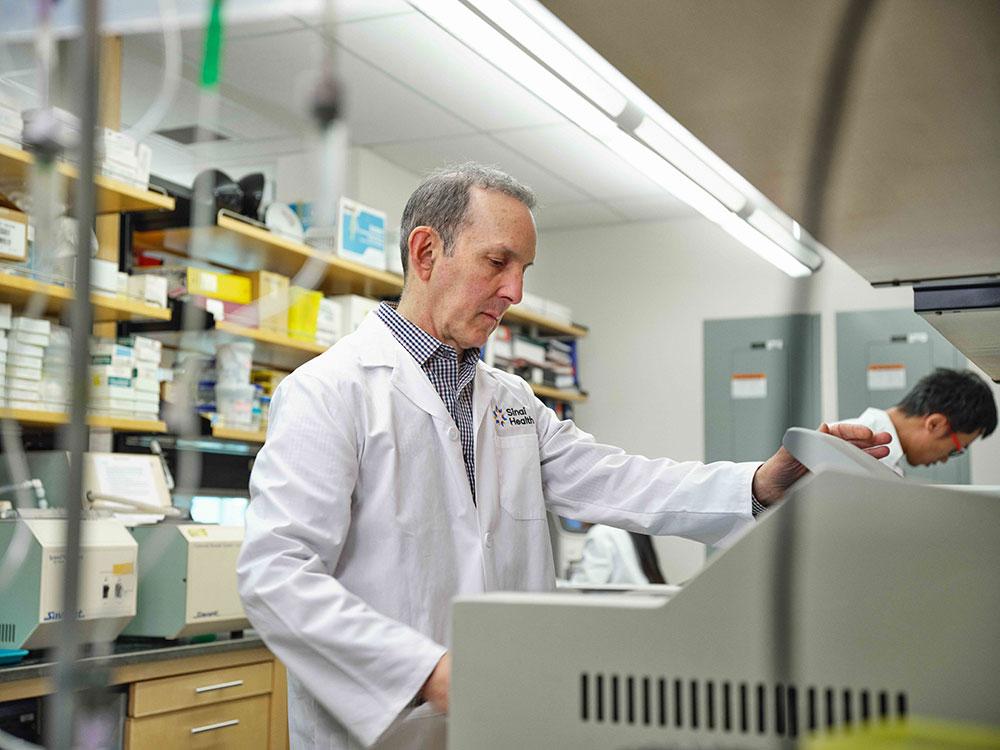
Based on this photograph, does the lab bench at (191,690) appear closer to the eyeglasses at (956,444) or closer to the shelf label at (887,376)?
the eyeglasses at (956,444)

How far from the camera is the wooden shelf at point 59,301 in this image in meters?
2.80

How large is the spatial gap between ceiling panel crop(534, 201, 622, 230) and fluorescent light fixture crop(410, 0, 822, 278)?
164cm

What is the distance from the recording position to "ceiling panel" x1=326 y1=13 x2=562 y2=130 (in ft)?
11.8

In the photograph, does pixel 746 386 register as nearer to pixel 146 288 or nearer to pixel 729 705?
pixel 146 288

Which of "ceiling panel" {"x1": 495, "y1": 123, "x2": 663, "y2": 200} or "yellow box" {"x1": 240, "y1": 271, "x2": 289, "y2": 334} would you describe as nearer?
"yellow box" {"x1": 240, "y1": 271, "x2": 289, "y2": 334}

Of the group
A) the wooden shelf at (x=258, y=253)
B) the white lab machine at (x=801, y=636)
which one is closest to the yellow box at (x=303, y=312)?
the wooden shelf at (x=258, y=253)

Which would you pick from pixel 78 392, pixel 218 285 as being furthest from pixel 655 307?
pixel 78 392

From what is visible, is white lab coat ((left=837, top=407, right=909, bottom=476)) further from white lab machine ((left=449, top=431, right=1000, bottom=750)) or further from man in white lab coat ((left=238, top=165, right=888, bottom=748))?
white lab machine ((left=449, top=431, right=1000, bottom=750))

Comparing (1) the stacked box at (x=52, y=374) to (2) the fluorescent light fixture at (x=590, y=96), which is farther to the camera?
(1) the stacked box at (x=52, y=374)

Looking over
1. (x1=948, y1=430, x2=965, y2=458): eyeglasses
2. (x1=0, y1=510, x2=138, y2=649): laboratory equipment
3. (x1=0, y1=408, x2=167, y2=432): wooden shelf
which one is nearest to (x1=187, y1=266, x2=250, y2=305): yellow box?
(x1=0, y1=408, x2=167, y2=432): wooden shelf

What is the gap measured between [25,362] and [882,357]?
13.6 feet

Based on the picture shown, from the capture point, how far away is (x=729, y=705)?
2.08 ft

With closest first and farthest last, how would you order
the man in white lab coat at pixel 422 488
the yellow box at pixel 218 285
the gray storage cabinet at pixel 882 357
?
the man in white lab coat at pixel 422 488, the yellow box at pixel 218 285, the gray storage cabinet at pixel 882 357

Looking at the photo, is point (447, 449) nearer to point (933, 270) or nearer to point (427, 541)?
point (427, 541)
